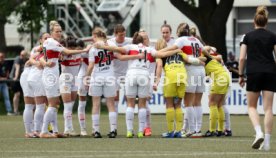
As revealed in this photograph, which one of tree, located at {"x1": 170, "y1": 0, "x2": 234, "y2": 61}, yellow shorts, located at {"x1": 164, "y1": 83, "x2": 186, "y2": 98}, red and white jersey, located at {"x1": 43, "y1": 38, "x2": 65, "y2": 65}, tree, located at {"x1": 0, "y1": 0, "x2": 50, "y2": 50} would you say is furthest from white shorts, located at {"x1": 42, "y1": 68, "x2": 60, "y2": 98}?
tree, located at {"x1": 0, "y1": 0, "x2": 50, "y2": 50}

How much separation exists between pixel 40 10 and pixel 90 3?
14.3 m

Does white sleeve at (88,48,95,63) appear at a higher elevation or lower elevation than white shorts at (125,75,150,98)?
higher

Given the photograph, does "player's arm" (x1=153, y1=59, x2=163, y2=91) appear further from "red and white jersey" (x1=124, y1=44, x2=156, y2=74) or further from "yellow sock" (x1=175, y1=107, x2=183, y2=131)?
"yellow sock" (x1=175, y1=107, x2=183, y2=131)

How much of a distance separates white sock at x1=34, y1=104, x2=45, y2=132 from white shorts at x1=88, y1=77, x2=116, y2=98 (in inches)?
41.5

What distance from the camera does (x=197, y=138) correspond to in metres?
21.2

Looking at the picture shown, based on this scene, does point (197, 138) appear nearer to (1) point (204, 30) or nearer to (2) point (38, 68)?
(2) point (38, 68)

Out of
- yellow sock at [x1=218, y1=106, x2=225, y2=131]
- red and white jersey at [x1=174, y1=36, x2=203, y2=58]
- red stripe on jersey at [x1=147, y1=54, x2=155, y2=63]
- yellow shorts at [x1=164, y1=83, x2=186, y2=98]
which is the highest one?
red and white jersey at [x1=174, y1=36, x2=203, y2=58]

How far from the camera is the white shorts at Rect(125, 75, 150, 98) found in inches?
843

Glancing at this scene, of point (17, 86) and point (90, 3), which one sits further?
point (90, 3)

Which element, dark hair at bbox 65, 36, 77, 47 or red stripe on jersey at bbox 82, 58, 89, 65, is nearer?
dark hair at bbox 65, 36, 77, 47

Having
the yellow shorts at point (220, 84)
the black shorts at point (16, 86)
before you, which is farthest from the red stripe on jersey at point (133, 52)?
the black shorts at point (16, 86)

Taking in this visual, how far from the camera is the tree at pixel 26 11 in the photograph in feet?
136

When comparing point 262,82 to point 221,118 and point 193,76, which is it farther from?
point 221,118

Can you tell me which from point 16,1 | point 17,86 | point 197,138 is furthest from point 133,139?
point 16,1
